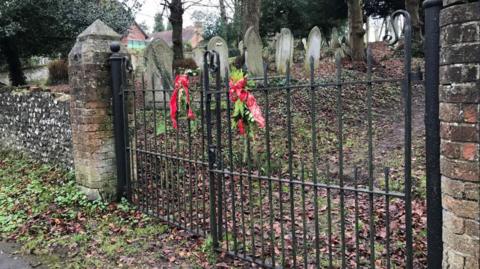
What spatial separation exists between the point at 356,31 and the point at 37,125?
929 cm

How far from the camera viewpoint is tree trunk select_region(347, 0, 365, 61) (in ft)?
43.9

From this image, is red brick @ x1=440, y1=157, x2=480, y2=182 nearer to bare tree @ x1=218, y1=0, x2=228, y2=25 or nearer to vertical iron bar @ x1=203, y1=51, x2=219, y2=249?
vertical iron bar @ x1=203, y1=51, x2=219, y2=249

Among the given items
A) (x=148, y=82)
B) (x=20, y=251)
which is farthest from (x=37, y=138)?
(x=20, y=251)

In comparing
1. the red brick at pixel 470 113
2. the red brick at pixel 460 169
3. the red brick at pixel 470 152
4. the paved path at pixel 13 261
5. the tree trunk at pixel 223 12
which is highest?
the tree trunk at pixel 223 12

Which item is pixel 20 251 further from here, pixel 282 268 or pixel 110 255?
pixel 282 268

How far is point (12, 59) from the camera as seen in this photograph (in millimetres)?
11414

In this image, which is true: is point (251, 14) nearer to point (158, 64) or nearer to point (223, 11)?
point (158, 64)

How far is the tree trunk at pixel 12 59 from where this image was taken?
1080 cm

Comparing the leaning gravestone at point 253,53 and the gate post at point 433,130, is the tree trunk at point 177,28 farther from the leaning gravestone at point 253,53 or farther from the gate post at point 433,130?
the gate post at point 433,130

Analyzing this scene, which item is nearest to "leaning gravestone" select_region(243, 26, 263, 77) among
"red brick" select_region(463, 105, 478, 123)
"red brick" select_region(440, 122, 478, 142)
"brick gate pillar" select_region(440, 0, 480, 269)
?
"brick gate pillar" select_region(440, 0, 480, 269)

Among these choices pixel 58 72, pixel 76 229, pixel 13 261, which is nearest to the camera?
pixel 13 261

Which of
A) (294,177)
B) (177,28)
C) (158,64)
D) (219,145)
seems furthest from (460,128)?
(177,28)

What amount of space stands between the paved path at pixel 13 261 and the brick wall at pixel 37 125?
2.18 meters

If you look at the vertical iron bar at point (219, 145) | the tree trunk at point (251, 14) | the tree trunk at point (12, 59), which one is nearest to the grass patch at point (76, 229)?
the vertical iron bar at point (219, 145)
